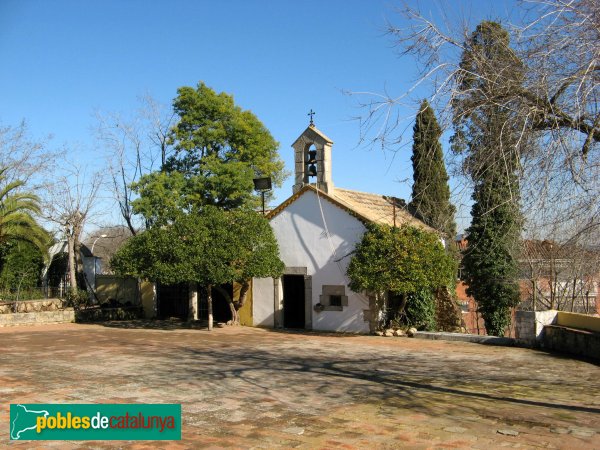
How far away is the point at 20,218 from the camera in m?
21.9

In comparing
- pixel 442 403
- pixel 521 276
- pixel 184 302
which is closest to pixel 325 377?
pixel 442 403

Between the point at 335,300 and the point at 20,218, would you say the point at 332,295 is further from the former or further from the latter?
the point at 20,218

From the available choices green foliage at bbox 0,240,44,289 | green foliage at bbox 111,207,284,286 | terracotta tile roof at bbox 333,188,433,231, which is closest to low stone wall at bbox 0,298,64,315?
green foliage at bbox 0,240,44,289

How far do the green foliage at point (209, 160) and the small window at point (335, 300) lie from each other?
726 centimetres

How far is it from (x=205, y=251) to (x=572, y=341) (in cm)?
1103

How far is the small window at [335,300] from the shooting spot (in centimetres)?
1876

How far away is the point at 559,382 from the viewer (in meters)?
9.95

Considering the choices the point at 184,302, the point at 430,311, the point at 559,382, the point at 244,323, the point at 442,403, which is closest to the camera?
the point at 442,403

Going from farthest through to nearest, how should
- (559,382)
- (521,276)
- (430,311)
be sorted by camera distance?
(521,276) < (430,311) < (559,382)

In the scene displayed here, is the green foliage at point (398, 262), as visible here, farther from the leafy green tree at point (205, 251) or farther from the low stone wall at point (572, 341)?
the low stone wall at point (572, 341)

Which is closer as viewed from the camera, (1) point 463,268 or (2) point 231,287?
(2) point 231,287

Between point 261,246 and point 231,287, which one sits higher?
point 261,246

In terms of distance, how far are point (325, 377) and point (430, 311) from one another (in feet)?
28.8

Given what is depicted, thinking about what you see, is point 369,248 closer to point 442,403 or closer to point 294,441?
point 442,403
